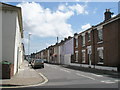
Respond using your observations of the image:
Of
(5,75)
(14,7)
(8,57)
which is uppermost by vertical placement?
(14,7)

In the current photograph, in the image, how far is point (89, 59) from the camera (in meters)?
33.6

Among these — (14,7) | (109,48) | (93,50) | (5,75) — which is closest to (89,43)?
(93,50)

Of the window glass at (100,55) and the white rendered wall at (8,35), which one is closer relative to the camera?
the white rendered wall at (8,35)

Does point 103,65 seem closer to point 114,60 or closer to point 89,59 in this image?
point 114,60

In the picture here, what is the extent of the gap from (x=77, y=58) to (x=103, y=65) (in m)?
13.0

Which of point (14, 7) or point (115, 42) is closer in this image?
point (14, 7)

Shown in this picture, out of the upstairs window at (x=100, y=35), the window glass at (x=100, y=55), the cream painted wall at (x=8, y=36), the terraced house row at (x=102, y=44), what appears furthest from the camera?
the upstairs window at (x=100, y=35)

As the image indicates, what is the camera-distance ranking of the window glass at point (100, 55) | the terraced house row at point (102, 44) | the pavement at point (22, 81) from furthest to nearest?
the window glass at point (100, 55) → the terraced house row at point (102, 44) → the pavement at point (22, 81)

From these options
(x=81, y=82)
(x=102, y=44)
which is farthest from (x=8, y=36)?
(x=102, y=44)

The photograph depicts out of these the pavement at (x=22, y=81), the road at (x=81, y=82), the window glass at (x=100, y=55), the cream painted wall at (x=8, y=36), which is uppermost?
the cream painted wall at (x=8, y=36)

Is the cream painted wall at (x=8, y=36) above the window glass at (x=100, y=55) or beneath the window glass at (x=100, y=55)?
above

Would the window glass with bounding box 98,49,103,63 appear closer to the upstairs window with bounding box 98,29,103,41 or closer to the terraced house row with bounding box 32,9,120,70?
the terraced house row with bounding box 32,9,120,70

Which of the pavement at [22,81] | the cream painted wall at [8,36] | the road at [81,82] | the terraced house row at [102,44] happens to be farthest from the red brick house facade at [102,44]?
the cream painted wall at [8,36]

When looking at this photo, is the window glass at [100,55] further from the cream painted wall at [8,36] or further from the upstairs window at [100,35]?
the cream painted wall at [8,36]
